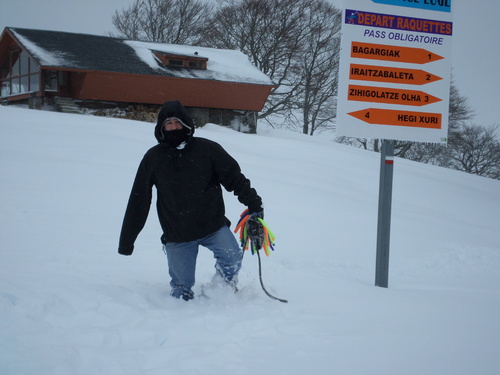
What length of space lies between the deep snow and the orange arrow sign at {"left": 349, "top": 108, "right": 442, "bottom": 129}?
1.74 metres

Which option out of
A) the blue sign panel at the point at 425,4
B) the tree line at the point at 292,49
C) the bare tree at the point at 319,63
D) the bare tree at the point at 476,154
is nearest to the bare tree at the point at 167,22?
the tree line at the point at 292,49

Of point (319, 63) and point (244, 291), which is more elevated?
point (319, 63)

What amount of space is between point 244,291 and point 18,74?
25.3 metres

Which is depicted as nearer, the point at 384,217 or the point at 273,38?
the point at 384,217

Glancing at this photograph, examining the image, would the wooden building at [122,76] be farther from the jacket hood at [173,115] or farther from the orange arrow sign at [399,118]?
the jacket hood at [173,115]

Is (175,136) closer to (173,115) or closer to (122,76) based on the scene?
(173,115)

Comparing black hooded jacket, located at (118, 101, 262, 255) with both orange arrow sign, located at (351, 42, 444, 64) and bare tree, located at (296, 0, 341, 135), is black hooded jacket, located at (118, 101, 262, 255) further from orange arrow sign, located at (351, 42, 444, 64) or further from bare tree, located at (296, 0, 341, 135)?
bare tree, located at (296, 0, 341, 135)

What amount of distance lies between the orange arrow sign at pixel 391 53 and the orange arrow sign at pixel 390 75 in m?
0.10

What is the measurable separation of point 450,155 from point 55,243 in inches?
1570

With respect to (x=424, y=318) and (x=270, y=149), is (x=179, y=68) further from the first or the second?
(x=424, y=318)

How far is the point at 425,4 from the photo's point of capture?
5004 mm

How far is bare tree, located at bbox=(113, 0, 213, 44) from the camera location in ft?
129

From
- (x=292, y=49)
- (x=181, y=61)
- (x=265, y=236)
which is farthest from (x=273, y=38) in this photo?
(x=265, y=236)

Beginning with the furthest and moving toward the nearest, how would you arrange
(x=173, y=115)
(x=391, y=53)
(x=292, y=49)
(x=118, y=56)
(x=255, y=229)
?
(x=292, y=49)
(x=118, y=56)
(x=391, y=53)
(x=255, y=229)
(x=173, y=115)
